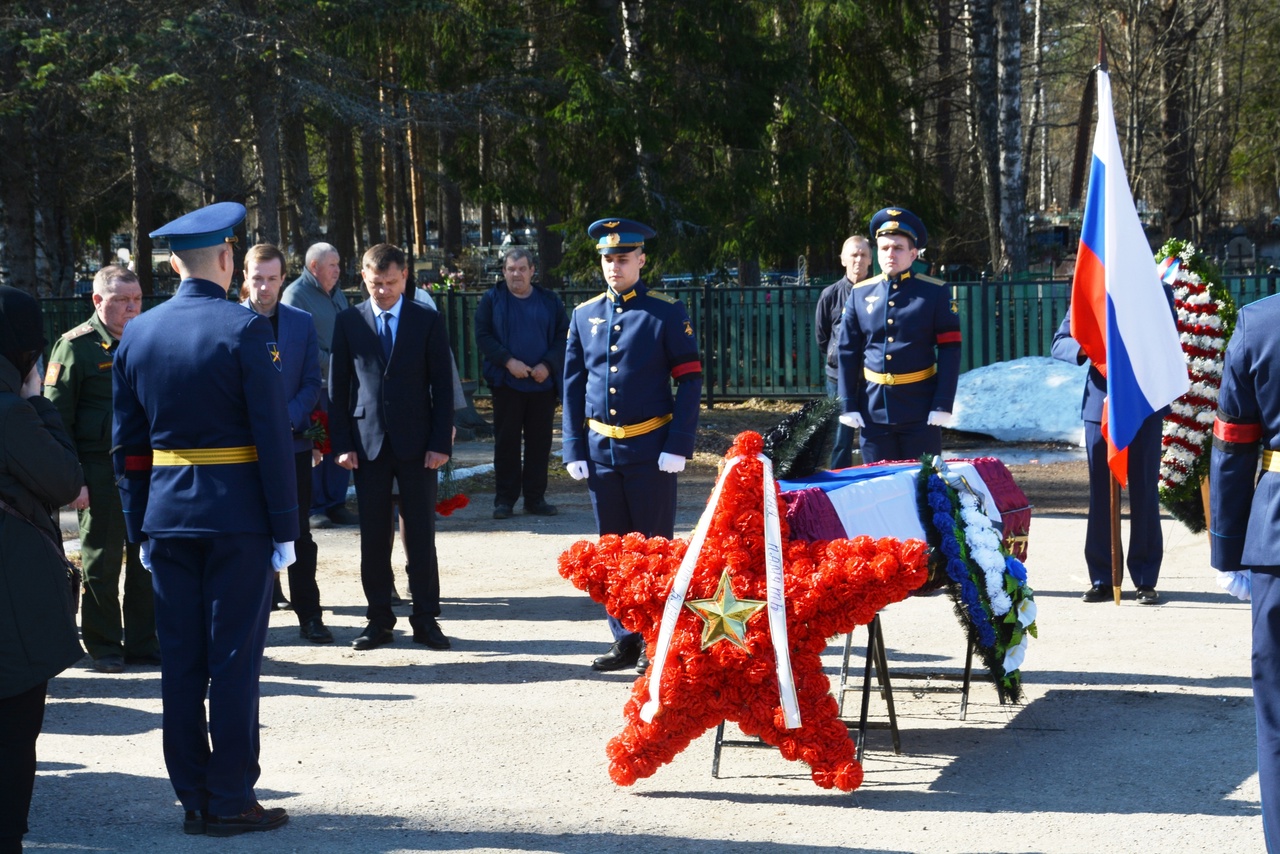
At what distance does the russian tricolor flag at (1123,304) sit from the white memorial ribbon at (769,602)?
81.5 inches

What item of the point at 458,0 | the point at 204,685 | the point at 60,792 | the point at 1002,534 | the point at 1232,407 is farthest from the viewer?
the point at 458,0

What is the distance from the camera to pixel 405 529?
745 centimetres

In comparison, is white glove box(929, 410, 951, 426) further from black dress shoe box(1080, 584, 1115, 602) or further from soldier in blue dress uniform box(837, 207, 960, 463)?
black dress shoe box(1080, 584, 1115, 602)

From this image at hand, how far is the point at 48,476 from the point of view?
14.0 ft

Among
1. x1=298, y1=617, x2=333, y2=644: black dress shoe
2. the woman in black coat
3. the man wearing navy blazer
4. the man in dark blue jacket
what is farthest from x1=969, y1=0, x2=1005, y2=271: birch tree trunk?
the woman in black coat

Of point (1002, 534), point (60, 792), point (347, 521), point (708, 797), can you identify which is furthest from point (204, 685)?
point (347, 521)

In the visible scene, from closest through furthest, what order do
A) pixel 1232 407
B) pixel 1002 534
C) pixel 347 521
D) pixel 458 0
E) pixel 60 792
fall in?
pixel 1232 407
pixel 60 792
pixel 1002 534
pixel 347 521
pixel 458 0

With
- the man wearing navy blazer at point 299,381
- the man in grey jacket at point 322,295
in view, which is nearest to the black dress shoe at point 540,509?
the man in grey jacket at point 322,295

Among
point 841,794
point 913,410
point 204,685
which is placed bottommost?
point 841,794

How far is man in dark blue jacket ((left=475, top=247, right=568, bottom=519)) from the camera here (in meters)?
11.2

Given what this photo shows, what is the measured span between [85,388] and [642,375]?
2763 millimetres

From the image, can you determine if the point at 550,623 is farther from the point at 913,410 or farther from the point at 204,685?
the point at 204,685

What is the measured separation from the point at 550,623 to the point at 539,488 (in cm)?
344

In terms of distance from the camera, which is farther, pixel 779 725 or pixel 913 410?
pixel 913 410
